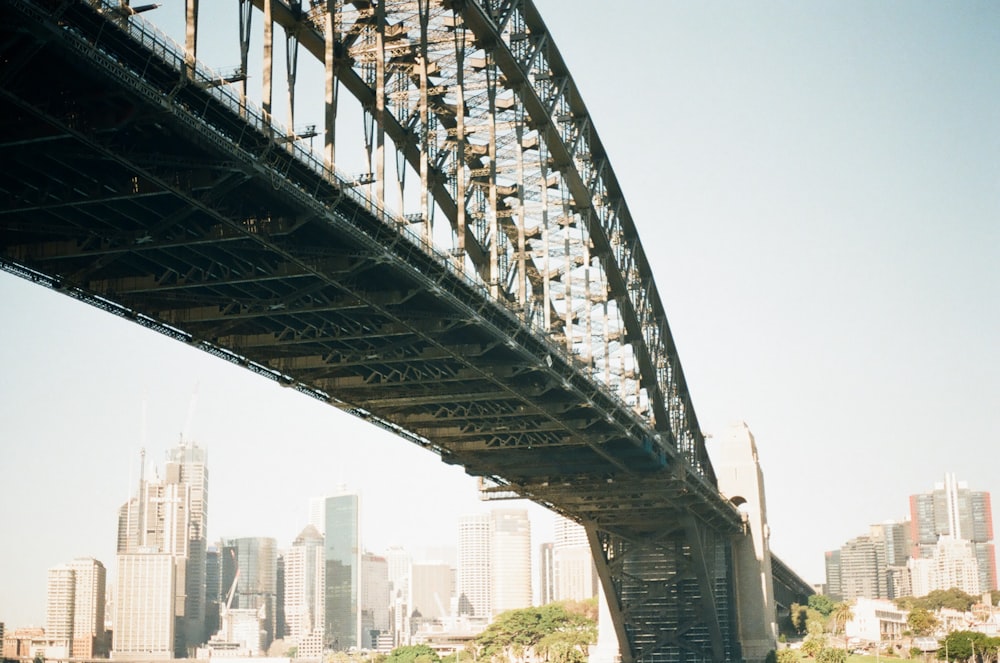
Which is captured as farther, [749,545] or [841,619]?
[841,619]

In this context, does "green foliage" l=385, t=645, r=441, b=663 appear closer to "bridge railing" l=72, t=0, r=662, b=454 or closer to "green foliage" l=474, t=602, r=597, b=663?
"green foliage" l=474, t=602, r=597, b=663

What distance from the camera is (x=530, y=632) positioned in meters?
155

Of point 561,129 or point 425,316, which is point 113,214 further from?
point 561,129

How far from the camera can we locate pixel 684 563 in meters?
106

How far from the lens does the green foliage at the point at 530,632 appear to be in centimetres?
15000

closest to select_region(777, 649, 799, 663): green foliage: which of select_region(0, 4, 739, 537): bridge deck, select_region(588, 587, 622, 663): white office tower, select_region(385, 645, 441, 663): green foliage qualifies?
select_region(588, 587, 622, 663): white office tower

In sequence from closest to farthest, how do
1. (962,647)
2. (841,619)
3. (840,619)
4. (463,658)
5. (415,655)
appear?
(962,647)
(463,658)
(415,655)
(841,619)
(840,619)

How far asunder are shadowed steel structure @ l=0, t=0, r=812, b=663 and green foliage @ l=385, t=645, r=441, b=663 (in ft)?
237

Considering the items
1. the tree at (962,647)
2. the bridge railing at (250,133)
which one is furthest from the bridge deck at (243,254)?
the tree at (962,647)

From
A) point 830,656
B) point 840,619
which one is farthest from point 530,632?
point 840,619

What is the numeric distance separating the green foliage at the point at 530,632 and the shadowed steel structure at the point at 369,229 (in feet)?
182

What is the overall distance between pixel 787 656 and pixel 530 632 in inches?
1948

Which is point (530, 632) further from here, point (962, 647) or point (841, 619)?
point (841, 619)

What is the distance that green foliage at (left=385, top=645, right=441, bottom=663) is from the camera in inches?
6477
